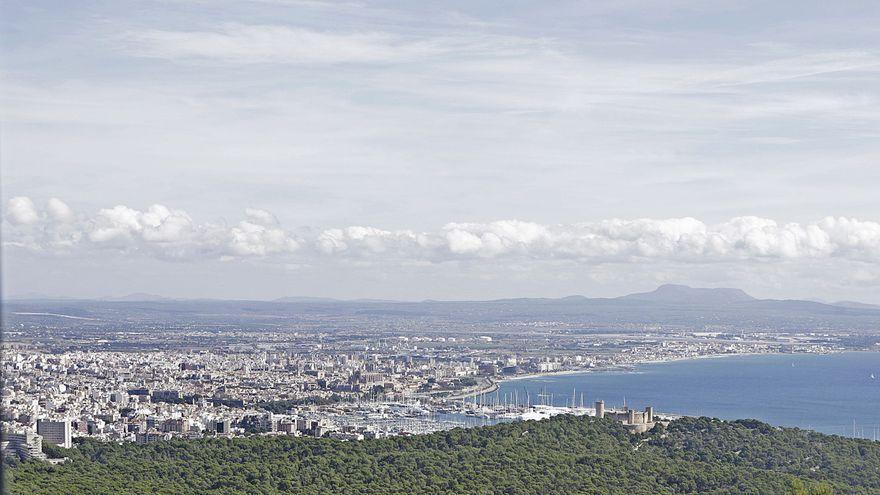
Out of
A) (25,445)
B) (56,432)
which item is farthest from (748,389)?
(25,445)

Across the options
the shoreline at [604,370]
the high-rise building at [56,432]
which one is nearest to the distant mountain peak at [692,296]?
the shoreline at [604,370]

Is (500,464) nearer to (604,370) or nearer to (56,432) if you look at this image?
(56,432)

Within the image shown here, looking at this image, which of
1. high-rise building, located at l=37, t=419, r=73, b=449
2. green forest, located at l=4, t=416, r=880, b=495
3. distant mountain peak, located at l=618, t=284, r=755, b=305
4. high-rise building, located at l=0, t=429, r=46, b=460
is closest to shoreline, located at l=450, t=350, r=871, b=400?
high-rise building, located at l=37, t=419, r=73, b=449

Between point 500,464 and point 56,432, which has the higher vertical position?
point 500,464

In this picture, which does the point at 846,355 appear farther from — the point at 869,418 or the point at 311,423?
the point at 311,423

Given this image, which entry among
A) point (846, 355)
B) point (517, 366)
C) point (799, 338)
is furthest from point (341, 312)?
point (517, 366)

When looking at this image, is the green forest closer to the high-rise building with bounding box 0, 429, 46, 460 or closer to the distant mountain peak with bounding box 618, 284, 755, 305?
the high-rise building with bounding box 0, 429, 46, 460
